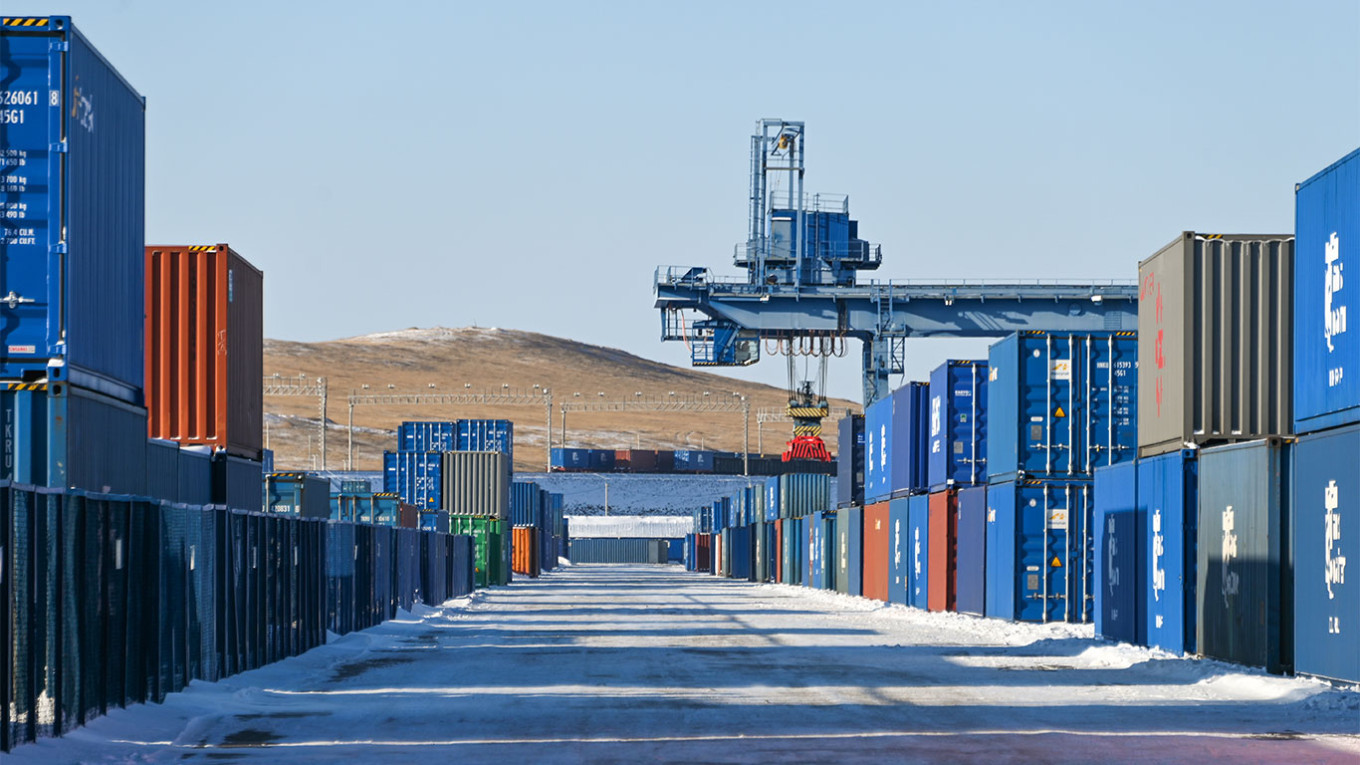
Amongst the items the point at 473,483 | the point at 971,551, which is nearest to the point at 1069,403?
the point at 971,551

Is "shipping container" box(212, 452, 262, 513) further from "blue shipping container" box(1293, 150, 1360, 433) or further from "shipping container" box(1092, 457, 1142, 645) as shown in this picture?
"blue shipping container" box(1293, 150, 1360, 433)

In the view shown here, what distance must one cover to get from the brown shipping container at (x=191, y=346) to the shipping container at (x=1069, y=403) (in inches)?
533

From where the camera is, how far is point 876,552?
46.5 m

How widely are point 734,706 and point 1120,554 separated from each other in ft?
36.0

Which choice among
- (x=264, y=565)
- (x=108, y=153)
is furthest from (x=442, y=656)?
(x=108, y=153)

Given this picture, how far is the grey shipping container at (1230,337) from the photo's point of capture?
853 inches

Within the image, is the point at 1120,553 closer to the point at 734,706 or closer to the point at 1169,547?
the point at 1169,547

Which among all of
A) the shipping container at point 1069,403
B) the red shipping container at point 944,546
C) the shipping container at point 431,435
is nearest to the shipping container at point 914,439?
the red shipping container at point 944,546

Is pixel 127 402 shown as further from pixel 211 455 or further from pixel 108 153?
pixel 211 455

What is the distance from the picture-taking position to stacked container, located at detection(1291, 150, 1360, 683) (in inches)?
694

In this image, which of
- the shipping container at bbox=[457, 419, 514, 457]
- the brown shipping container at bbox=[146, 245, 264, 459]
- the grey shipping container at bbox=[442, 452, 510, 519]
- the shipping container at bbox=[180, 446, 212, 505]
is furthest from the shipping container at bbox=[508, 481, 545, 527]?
the shipping container at bbox=[180, 446, 212, 505]

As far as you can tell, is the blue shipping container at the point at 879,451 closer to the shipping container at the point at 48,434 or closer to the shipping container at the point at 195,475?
the shipping container at the point at 195,475

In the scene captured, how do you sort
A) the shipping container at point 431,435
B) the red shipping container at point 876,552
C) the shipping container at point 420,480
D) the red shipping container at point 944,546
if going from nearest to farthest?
1. the red shipping container at point 944,546
2. the red shipping container at point 876,552
3. the shipping container at point 420,480
4. the shipping container at point 431,435

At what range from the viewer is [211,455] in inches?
976
